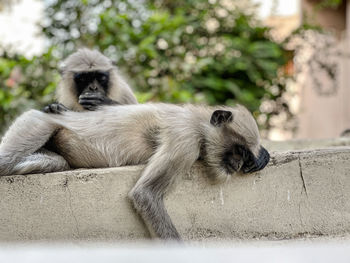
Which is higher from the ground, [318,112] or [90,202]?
[90,202]

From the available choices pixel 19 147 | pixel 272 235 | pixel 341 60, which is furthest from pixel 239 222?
pixel 341 60

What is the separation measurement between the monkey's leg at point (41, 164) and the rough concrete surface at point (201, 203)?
0.06m

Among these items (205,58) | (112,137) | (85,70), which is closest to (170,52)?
(205,58)

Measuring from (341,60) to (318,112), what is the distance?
158 cm

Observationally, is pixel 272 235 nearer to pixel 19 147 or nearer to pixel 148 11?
pixel 19 147

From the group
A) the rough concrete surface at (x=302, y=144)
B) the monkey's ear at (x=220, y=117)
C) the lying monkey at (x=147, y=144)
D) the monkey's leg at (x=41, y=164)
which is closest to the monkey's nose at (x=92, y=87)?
the lying monkey at (x=147, y=144)

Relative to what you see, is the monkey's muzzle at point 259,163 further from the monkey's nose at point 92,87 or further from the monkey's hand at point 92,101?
the monkey's nose at point 92,87

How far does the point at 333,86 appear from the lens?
1116cm

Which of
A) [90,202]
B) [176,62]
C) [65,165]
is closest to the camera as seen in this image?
[90,202]

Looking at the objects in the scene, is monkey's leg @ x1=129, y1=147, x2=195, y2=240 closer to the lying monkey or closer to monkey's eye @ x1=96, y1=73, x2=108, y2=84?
the lying monkey

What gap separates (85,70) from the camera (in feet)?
16.4

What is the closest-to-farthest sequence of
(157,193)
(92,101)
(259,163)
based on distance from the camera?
(157,193) < (259,163) < (92,101)

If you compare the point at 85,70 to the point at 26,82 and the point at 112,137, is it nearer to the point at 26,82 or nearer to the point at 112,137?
the point at 112,137

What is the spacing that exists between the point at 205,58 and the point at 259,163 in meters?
6.57
